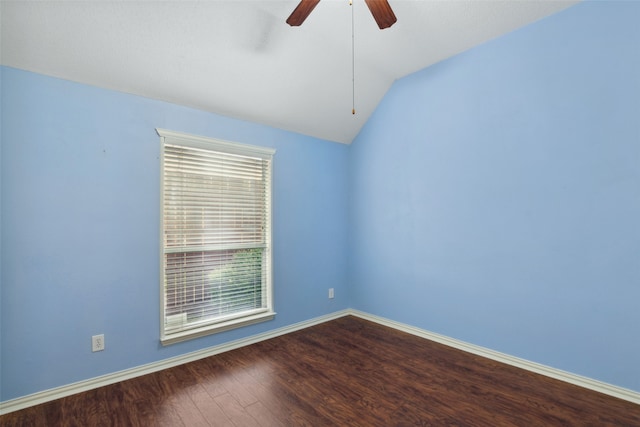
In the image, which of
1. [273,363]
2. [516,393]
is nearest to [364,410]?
[273,363]

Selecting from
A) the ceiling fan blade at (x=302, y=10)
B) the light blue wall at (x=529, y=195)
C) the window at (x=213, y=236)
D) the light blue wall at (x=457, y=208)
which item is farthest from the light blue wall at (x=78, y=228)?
the light blue wall at (x=529, y=195)

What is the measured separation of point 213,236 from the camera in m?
2.84

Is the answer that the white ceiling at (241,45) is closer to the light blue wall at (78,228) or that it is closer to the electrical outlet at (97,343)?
the light blue wall at (78,228)

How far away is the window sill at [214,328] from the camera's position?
252 centimetres

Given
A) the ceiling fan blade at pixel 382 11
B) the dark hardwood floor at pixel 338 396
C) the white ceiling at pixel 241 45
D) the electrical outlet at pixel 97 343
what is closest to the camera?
the ceiling fan blade at pixel 382 11

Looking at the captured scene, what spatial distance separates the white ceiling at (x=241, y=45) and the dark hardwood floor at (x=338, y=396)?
2329 mm

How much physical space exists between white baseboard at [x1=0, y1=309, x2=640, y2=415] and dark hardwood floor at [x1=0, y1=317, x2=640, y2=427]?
0.18ft

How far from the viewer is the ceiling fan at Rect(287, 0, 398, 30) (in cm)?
174

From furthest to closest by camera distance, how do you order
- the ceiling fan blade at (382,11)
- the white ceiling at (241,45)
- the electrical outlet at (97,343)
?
the electrical outlet at (97,343)
the white ceiling at (241,45)
the ceiling fan blade at (382,11)

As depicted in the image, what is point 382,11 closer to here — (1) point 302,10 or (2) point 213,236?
(1) point 302,10

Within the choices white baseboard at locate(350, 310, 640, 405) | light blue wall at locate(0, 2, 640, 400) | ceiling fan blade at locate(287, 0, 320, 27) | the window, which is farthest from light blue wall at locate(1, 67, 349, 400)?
white baseboard at locate(350, 310, 640, 405)

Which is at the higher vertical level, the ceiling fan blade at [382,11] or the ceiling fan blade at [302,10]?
the ceiling fan blade at [302,10]

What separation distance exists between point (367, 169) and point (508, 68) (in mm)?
1757

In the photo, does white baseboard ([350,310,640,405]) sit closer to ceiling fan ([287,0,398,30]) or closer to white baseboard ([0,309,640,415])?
white baseboard ([0,309,640,415])
